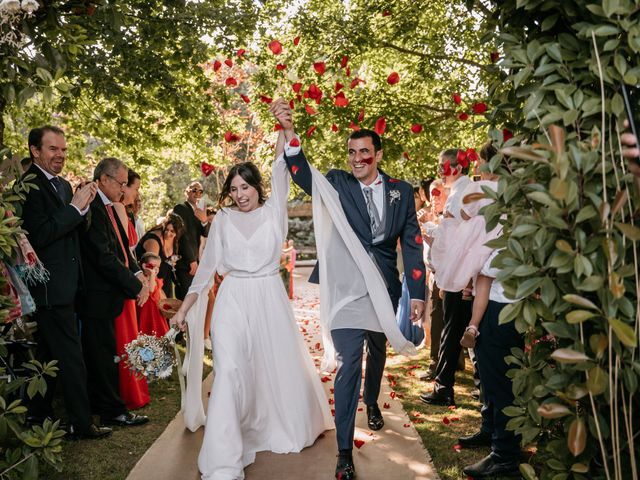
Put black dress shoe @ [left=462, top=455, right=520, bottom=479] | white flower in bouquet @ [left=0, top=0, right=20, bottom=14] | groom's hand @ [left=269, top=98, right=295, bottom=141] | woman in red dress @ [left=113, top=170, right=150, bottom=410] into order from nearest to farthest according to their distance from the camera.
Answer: white flower in bouquet @ [left=0, top=0, right=20, bottom=14], black dress shoe @ [left=462, top=455, right=520, bottom=479], groom's hand @ [left=269, top=98, right=295, bottom=141], woman in red dress @ [left=113, top=170, right=150, bottom=410]

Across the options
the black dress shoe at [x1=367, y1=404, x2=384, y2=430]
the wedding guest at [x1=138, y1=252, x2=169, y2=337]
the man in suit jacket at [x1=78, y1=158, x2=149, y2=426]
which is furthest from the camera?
the wedding guest at [x1=138, y1=252, x2=169, y2=337]

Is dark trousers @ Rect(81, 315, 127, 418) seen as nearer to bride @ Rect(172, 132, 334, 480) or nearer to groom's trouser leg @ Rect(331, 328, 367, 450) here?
bride @ Rect(172, 132, 334, 480)

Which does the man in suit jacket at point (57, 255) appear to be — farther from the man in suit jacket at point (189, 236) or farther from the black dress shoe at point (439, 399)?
the man in suit jacket at point (189, 236)

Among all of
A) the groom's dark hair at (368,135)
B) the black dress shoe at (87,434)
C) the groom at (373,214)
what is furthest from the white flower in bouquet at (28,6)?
the black dress shoe at (87,434)

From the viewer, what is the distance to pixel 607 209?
84.3 inches

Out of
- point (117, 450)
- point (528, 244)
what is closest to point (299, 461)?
point (117, 450)

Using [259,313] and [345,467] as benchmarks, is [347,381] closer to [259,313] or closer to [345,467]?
[345,467]

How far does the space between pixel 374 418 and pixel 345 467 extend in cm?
126

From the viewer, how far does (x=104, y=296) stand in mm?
6035

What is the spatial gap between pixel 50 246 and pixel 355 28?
5.43m

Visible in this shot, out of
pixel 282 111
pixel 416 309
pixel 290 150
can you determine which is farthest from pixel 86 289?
pixel 416 309

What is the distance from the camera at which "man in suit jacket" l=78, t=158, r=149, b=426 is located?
5930 mm

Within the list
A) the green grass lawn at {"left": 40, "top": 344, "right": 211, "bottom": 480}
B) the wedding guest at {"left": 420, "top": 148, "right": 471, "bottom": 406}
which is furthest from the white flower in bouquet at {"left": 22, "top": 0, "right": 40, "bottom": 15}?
the wedding guest at {"left": 420, "top": 148, "right": 471, "bottom": 406}

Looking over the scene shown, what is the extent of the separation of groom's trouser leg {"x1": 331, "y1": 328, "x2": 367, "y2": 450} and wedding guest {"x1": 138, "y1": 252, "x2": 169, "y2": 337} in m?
3.33
